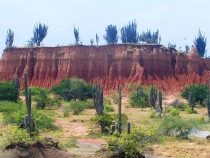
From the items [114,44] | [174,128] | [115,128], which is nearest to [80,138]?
[115,128]

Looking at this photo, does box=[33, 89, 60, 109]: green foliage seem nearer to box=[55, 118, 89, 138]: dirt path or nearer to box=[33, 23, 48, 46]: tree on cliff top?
box=[55, 118, 89, 138]: dirt path

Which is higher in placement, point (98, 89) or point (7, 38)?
point (7, 38)

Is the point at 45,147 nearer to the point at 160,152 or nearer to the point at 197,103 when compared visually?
the point at 160,152

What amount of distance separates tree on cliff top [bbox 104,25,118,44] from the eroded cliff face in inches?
254

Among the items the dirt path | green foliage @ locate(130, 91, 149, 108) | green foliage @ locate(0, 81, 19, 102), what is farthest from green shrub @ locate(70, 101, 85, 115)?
green foliage @ locate(0, 81, 19, 102)

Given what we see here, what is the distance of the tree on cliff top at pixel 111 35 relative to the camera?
2763 inches

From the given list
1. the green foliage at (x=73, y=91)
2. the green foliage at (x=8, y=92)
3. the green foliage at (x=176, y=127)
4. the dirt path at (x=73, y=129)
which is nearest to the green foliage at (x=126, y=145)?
the green foliage at (x=176, y=127)

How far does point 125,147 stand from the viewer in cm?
1374

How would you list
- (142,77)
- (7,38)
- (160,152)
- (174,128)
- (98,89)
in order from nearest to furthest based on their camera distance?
(160,152), (174,128), (98,89), (142,77), (7,38)

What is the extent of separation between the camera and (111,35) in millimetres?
70625

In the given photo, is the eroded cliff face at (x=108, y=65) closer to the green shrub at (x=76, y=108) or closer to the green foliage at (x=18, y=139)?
the green shrub at (x=76, y=108)

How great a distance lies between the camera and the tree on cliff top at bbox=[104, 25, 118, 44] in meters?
70.2

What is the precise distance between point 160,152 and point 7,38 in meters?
57.1

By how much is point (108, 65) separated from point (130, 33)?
7965 millimetres
